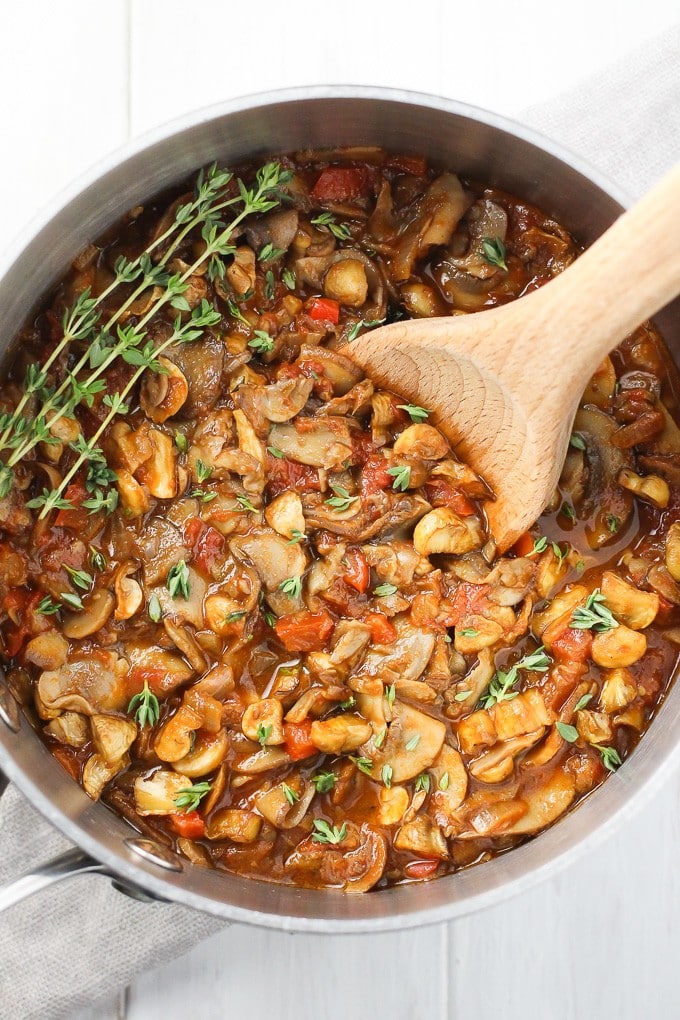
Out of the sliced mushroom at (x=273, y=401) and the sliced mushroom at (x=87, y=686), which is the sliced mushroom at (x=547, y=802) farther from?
the sliced mushroom at (x=273, y=401)

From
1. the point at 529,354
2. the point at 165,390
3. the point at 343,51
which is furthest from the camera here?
the point at 343,51

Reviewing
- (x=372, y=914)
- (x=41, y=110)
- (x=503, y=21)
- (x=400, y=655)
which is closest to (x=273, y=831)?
(x=372, y=914)

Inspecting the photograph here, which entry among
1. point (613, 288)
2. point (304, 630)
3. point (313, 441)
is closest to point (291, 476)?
point (313, 441)

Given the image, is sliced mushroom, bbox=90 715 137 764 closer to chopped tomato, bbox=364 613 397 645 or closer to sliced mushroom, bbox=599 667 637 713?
chopped tomato, bbox=364 613 397 645

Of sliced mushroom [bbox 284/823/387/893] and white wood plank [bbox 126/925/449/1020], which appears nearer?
sliced mushroom [bbox 284/823/387/893]

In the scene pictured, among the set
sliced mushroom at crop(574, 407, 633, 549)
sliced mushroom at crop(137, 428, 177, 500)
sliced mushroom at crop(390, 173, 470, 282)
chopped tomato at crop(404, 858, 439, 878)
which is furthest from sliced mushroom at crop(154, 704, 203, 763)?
sliced mushroom at crop(390, 173, 470, 282)

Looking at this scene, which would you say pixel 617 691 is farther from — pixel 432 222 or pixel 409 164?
pixel 409 164
